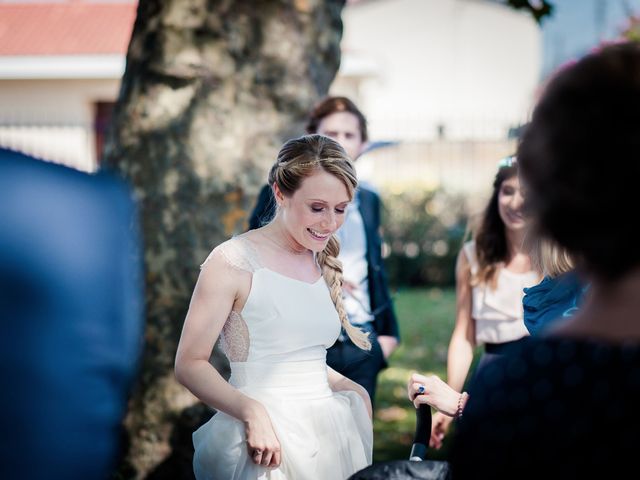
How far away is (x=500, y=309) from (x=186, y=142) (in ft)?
7.14

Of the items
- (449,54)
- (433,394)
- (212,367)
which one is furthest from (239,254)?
(449,54)

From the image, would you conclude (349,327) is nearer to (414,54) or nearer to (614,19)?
(614,19)

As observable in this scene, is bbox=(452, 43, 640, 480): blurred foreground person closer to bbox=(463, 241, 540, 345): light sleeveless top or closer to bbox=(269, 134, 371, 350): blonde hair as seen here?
bbox=(269, 134, 371, 350): blonde hair

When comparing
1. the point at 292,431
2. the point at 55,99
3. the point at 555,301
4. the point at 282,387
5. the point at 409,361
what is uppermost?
the point at 55,99

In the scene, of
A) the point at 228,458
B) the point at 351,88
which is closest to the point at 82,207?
the point at 228,458

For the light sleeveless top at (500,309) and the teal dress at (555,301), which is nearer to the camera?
the teal dress at (555,301)

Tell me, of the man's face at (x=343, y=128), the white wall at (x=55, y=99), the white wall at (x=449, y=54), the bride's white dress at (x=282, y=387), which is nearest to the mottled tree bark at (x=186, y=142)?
the man's face at (x=343, y=128)

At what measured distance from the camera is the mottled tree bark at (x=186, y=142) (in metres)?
5.11

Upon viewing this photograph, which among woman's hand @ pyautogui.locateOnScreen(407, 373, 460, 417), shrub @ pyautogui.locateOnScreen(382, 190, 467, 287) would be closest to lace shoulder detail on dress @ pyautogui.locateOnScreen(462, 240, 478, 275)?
woman's hand @ pyautogui.locateOnScreen(407, 373, 460, 417)

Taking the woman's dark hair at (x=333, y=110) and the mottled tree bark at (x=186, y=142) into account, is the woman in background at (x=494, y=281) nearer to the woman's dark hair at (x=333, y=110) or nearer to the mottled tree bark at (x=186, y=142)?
the woman's dark hair at (x=333, y=110)

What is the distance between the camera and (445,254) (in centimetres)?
1504

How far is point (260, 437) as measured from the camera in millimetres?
2520

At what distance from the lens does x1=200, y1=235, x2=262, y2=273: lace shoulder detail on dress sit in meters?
2.75

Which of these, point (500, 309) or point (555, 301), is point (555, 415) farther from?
point (500, 309)
